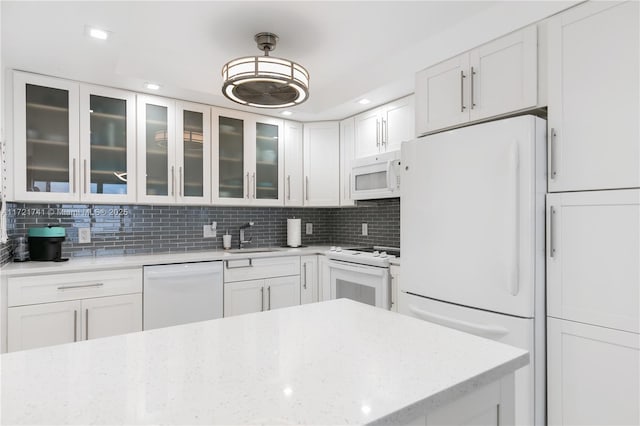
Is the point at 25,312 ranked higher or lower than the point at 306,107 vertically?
lower

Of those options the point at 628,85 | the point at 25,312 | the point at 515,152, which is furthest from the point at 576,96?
the point at 25,312

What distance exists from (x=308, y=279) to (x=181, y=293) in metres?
1.21

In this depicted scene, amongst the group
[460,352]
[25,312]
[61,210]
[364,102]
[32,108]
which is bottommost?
[25,312]

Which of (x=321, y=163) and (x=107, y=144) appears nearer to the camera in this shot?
(x=107, y=144)

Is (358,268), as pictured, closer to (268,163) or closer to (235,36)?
(268,163)

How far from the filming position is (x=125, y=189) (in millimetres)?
2959

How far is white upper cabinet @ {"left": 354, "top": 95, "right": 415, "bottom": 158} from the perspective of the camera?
10.0 feet

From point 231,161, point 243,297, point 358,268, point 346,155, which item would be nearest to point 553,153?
point 358,268

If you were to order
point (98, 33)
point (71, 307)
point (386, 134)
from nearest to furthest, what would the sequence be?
1. point (98, 33)
2. point (71, 307)
3. point (386, 134)

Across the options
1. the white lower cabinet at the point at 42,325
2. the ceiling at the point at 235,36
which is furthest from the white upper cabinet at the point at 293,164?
the white lower cabinet at the point at 42,325

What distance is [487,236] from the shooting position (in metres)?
1.89

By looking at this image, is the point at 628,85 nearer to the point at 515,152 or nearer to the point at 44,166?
the point at 515,152

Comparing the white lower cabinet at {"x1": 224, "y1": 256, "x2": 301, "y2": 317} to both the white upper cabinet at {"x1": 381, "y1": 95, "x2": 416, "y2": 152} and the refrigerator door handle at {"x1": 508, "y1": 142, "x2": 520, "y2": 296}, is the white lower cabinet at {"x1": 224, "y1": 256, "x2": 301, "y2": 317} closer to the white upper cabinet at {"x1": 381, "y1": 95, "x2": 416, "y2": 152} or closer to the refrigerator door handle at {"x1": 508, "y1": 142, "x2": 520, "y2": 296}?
the white upper cabinet at {"x1": 381, "y1": 95, "x2": 416, "y2": 152}

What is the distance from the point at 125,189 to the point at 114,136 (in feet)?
1.42
